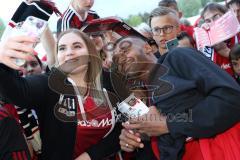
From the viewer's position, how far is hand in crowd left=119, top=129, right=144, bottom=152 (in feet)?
5.43

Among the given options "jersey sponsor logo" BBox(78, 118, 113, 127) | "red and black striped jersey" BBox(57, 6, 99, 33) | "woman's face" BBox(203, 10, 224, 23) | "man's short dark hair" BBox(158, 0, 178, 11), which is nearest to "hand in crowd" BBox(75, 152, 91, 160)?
"jersey sponsor logo" BBox(78, 118, 113, 127)

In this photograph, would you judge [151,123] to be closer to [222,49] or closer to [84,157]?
[84,157]

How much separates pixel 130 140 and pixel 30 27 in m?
0.76

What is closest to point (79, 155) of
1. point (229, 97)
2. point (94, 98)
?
point (94, 98)

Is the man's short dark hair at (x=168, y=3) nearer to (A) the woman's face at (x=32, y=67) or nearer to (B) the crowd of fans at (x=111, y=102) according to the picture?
(B) the crowd of fans at (x=111, y=102)

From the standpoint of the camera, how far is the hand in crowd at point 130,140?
1.66 metres

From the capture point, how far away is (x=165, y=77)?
56.8 inches

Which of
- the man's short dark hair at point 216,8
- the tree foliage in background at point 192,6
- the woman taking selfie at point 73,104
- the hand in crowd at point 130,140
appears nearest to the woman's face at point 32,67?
the woman taking selfie at point 73,104

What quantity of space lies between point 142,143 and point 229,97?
22.0 inches

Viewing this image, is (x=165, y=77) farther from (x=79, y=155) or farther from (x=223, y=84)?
(x=79, y=155)

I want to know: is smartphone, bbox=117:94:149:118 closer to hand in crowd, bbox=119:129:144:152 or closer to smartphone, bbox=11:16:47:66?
hand in crowd, bbox=119:129:144:152

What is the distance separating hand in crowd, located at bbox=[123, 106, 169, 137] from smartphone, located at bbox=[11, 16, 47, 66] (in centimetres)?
59

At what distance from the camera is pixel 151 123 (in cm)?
145

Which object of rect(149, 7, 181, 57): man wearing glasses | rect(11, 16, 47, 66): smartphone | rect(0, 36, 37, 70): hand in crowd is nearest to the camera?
rect(0, 36, 37, 70): hand in crowd
